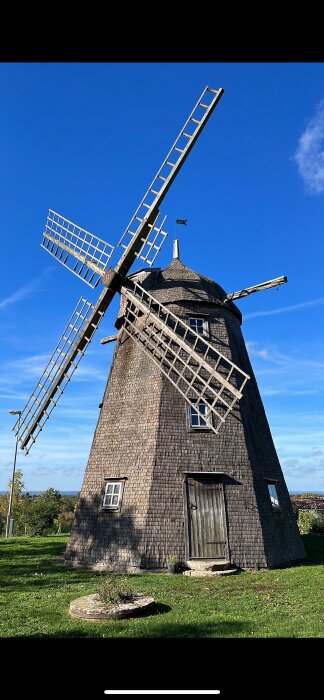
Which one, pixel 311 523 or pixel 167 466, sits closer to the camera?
pixel 167 466

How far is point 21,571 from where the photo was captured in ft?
46.5

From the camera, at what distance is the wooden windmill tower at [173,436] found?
13.7 m

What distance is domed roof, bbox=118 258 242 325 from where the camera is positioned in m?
17.1

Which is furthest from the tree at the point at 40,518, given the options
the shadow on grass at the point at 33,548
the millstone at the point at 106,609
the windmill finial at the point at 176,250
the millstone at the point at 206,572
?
the millstone at the point at 106,609

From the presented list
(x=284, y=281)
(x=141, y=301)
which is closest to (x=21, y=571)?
(x=141, y=301)

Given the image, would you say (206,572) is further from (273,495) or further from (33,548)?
(33,548)

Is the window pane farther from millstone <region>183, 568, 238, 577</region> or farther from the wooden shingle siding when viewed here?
millstone <region>183, 568, 238, 577</region>

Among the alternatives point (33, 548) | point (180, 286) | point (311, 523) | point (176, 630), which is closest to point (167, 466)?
point (180, 286)

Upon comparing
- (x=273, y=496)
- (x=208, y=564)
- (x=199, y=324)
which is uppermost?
(x=199, y=324)

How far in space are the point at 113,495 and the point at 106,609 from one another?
6.39 metres

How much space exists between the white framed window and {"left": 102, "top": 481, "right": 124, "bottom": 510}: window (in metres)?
4.97

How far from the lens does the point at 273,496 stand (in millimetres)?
15766

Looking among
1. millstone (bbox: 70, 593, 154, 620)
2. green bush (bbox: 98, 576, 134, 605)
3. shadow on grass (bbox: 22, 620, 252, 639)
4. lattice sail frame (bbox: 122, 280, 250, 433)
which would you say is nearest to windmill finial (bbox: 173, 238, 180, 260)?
lattice sail frame (bbox: 122, 280, 250, 433)
